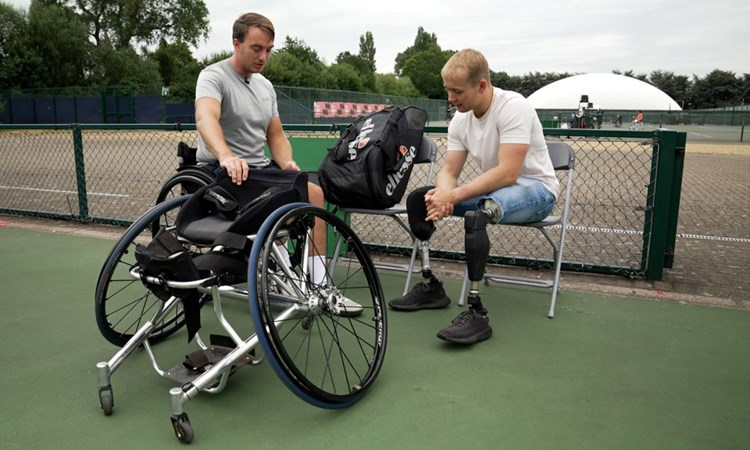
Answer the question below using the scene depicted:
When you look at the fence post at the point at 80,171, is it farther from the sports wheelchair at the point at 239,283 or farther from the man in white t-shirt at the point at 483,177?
the man in white t-shirt at the point at 483,177

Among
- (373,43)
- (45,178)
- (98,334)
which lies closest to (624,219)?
(98,334)

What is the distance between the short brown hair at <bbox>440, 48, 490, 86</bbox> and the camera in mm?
3225

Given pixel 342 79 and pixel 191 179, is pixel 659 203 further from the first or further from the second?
pixel 342 79

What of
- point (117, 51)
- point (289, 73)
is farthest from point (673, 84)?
point (117, 51)

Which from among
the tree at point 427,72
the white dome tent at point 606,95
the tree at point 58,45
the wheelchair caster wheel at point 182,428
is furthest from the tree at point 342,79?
the wheelchair caster wheel at point 182,428

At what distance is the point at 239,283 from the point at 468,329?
47.2 inches

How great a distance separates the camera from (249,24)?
330cm

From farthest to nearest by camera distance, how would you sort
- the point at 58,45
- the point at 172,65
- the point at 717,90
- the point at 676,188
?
1. the point at 717,90
2. the point at 172,65
3. the point at 58,45
4. the point at 676,188

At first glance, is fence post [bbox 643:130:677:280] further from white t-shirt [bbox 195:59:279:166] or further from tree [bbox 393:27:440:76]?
tree [bbox 393:27:440:76]

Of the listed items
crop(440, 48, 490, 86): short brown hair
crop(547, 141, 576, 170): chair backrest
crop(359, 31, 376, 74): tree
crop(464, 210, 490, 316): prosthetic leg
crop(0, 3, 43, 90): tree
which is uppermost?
crop(359, 31, 376, 74): tree

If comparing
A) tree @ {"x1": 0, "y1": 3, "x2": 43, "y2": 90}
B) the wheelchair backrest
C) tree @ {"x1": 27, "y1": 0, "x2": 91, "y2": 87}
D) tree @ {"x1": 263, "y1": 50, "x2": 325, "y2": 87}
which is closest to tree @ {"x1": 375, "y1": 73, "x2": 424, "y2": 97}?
tree @ {"x1": 263, "y1": 50, "x2": 325, "y2": 87}

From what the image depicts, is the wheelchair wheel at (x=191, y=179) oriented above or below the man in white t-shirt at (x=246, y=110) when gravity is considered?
below

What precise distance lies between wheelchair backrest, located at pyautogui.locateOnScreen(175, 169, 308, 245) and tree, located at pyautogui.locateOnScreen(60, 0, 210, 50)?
5098cm

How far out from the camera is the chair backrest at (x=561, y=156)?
151 inches
